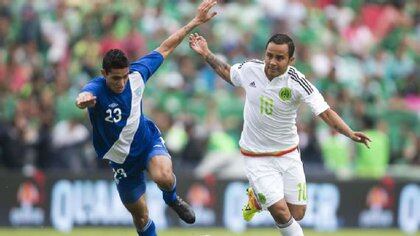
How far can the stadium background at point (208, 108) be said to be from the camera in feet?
72.0

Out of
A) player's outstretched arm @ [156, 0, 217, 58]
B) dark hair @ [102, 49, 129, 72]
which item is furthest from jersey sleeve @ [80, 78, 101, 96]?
player's outstretched arm @ [156, 0, 217, 58]

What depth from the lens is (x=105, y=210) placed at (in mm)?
21859

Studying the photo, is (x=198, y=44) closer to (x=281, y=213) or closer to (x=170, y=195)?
(x=170, y=195)

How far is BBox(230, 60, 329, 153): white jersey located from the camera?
14.9 m

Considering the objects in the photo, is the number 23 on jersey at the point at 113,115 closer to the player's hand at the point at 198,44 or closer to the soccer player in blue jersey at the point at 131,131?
the soccer player in blue jersey at the point at 131,131

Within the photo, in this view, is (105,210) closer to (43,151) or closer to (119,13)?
(43,151)

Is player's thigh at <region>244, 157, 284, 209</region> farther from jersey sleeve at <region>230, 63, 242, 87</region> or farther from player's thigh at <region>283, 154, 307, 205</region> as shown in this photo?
jersey sleeve at <region>230, 63, 242, 87</region>

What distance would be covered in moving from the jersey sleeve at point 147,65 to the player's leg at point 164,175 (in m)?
0.80

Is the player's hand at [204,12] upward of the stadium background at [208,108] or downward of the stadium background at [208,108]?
upward

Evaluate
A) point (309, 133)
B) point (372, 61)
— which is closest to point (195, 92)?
point (309, 133)

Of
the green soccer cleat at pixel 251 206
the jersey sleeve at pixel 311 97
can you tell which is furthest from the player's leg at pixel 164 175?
the jersey sleeve at pixel 311 97

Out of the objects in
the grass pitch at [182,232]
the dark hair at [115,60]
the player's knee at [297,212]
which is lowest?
the grass pitch at [182,232]

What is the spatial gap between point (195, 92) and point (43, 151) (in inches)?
124

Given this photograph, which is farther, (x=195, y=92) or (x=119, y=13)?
(x=119, y=13)
